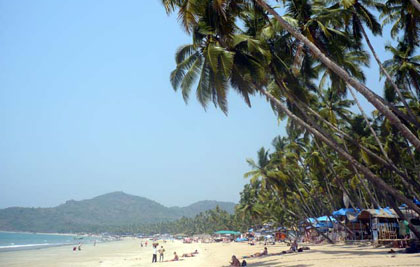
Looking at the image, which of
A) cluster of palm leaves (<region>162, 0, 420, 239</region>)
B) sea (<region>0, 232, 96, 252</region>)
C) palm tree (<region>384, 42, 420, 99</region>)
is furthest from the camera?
sea (<region>0, 232, 96, 252</region>)

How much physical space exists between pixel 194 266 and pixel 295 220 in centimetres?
2884

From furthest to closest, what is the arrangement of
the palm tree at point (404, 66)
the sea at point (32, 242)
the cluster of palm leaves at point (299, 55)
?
the sea at point (32, 242)
the palm tree at point (404, 66)
the cluster of palm leaves at point (299, 55)

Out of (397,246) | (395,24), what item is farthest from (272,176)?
(395,24)

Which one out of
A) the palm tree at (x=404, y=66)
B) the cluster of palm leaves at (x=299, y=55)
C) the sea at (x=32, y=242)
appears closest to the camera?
the cluster of palm leaves at (x=299, y=55)

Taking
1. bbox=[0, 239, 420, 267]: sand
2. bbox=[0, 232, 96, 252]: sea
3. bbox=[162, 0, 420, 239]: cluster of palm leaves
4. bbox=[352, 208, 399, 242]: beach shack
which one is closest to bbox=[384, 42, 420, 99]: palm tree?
bbox=[162, 0, 420, 239]: cluster of palm leaves

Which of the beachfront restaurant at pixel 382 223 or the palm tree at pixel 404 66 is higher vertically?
the palm tree at pixel 404 66

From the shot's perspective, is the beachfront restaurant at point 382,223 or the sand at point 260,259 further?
the beachfront restaurant at point 382,223

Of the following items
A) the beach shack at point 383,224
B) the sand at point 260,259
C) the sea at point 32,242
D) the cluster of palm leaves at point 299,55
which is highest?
the cluster of palm leaves at point 299,55

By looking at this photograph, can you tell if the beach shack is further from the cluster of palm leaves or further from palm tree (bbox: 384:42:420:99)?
palm tree (bbox: 384:42:420:99)

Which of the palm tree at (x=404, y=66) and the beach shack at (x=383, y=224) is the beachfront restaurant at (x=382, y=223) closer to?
the beach shack at (x=383, y=224)

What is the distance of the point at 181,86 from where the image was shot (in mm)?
15500

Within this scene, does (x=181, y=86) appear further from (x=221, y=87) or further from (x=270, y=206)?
(x=270, y=206)

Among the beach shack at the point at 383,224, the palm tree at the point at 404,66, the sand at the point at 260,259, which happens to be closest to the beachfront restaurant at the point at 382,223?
the beach shack at the point at 383,224

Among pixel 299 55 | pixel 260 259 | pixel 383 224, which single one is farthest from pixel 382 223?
pixel 299 55
